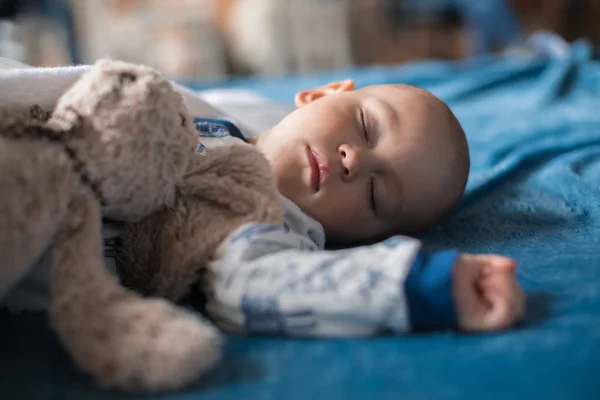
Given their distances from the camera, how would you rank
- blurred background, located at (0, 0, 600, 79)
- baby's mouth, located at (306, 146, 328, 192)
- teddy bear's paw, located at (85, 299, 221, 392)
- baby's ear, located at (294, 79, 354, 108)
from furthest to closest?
blurred background, located at (0, 0, 600, 79) < baby's ear, located at (294, 79, 354, 108) < baby's mouth, located at (306, 146, 328, 192) < teddy bear's paw, located at (85, 299, 221, 392)

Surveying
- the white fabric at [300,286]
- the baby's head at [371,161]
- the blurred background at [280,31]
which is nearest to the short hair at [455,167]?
the baby's head at [371,161]

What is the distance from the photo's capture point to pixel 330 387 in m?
0.46

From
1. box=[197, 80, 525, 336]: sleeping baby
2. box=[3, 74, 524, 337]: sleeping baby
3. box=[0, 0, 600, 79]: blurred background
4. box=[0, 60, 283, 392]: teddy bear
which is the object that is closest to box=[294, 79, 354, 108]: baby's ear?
box=[197, 80, 525, 336]: sleeping baby

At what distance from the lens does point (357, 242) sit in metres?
0.85

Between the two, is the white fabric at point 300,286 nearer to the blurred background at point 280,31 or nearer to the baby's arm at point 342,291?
the baby's arm at point 342,291

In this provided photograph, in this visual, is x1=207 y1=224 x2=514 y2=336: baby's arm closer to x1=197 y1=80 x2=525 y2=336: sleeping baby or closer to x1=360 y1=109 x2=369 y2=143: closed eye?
x1=197 y1=80 x2=525 y2=336: sleeping baby

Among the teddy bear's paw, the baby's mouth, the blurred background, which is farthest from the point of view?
the blurred background

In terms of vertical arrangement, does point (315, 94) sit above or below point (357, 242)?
above

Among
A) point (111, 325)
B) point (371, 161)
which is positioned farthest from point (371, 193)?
point (111, 325)

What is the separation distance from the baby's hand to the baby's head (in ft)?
0.83

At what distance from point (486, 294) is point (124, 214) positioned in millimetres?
336

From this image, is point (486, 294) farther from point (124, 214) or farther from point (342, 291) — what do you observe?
point (124, 214)

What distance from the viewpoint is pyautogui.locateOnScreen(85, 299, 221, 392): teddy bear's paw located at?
45 cm

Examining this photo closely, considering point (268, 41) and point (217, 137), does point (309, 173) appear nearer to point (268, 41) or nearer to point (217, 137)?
point (217, 137)
